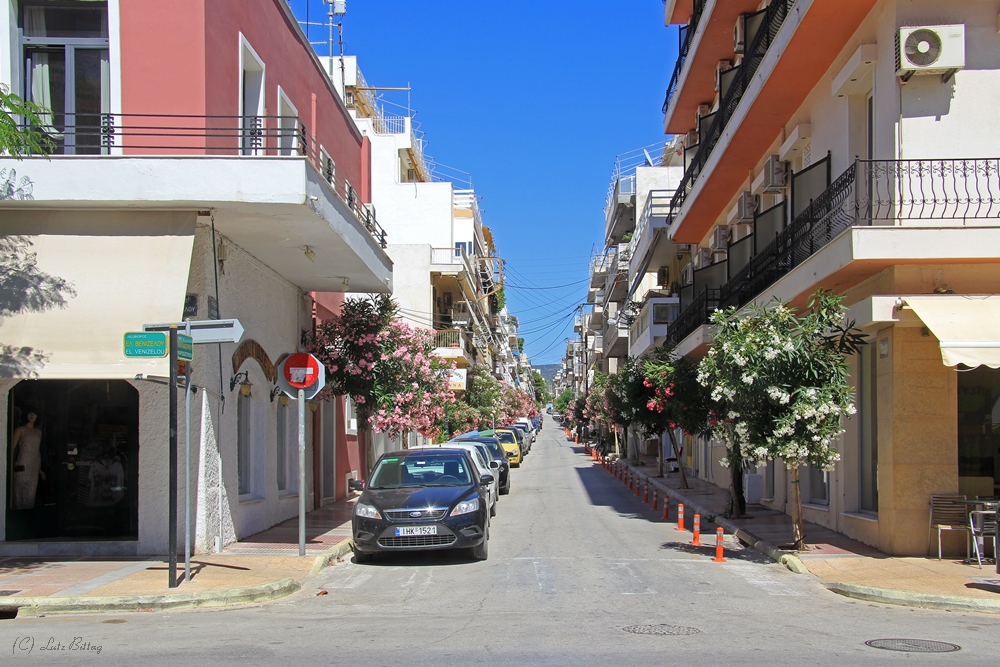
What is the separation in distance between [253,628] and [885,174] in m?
10.1

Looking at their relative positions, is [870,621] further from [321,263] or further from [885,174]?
[321,263]

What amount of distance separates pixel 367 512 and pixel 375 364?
609 cm

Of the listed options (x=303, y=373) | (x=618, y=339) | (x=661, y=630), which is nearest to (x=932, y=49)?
(x=661, y=630)

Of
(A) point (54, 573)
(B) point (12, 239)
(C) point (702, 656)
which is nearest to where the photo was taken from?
(C) point (702, 656)

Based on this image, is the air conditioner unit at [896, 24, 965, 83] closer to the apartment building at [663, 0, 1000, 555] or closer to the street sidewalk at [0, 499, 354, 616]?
the apartment building at [663, 0, 1000, 555]

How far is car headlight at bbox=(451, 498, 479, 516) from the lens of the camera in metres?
12.7

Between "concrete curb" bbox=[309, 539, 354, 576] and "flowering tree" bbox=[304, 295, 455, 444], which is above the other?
"flowering tree" bbox=[304, 295, 455, 444]

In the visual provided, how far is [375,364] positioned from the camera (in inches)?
730

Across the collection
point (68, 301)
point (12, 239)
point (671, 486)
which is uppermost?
point (12, 239)

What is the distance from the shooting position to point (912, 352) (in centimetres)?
1252

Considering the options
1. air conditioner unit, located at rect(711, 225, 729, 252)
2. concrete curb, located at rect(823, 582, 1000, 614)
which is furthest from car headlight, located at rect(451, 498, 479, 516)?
air conditioner unit, located at rect(711, 225, 729, 252)

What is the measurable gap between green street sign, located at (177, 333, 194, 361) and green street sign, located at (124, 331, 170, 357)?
0.16m

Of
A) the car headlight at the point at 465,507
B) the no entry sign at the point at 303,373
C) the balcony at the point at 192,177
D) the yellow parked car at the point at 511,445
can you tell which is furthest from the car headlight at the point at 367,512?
the yellow parked car at the point at 511,445

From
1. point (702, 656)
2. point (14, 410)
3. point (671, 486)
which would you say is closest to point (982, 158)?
point (702, 656)
